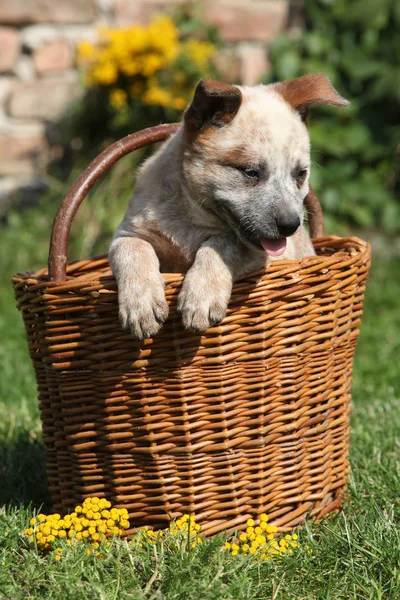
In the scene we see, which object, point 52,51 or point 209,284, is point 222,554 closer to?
point 209,284

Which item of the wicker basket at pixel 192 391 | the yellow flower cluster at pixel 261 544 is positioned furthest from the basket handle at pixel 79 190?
the yellow flower cluster at pixel 261 544

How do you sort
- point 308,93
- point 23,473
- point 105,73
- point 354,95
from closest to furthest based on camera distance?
point 308,93 < point 23,473 < point 105,73 < point 354,95

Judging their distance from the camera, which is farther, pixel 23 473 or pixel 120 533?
pixel 23 473

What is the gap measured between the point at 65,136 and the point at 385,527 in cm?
496

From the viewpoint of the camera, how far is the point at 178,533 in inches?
91.4

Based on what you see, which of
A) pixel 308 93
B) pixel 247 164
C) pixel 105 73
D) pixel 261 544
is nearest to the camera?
pixel 261 544

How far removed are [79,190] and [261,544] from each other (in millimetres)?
1275

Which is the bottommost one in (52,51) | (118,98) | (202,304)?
(118,98)

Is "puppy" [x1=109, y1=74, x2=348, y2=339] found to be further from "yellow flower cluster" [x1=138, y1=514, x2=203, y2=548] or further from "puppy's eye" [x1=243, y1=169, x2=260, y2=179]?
"yellow flower cluster" [x1=138, y1=514, x2=203, y2=548]

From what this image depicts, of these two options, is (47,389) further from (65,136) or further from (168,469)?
(65,136)

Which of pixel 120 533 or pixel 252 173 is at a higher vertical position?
pixel 252 173

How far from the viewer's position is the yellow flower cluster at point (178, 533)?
2281 mm

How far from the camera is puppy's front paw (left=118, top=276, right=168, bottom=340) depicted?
7.36 ft

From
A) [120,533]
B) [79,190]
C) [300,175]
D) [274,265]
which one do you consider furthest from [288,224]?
[120,533]
